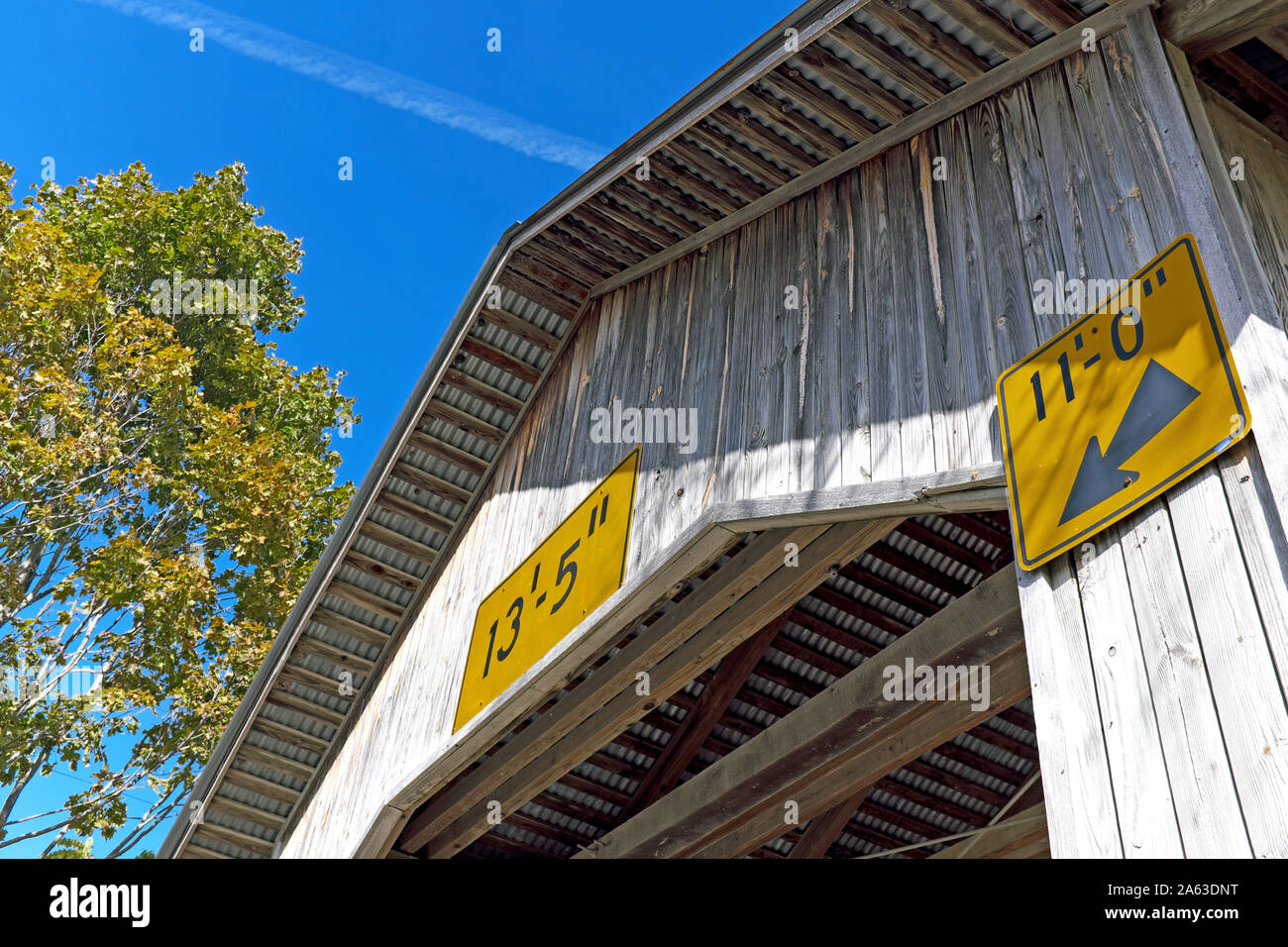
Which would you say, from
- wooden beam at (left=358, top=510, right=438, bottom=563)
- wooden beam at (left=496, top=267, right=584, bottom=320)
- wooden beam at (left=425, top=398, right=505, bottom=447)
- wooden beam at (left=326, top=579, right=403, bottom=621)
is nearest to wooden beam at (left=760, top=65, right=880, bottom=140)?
wooden beam at (left=496, top=267, right=584, bottom=320)

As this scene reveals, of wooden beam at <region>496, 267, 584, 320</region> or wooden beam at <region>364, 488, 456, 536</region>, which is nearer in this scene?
wooden beam at <region>496, 267, 584, 320</region>

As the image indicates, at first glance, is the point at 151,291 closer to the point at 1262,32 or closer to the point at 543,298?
the point at 543,298

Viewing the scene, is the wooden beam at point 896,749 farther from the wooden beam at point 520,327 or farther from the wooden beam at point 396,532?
the wooden beam at point 520,327

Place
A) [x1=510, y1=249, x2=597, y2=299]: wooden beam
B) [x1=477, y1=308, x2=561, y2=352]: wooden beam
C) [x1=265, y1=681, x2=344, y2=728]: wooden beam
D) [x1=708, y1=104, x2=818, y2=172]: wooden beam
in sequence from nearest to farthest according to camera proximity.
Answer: [x1=708, y1=104, x2=818, y2=172]: wooden beam < [x1=510, y1=249, x2=597, y2=299]: wooden beam < [x1=477, y1=308, x2=561, y2=352]: wooden beam < [x1=265, y1=681, x2=344, y2=728]: wooden beam

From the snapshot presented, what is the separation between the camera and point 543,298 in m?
8.54

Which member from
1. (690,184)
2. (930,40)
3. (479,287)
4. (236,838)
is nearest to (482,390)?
(479,287)

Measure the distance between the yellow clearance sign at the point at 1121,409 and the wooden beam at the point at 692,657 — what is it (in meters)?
1.23

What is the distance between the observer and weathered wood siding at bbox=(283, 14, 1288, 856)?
301 centimetres

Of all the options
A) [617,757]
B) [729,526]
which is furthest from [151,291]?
[729,526]

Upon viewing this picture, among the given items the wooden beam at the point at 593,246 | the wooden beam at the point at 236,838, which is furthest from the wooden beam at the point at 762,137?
the wooden beam at the point at 236,838

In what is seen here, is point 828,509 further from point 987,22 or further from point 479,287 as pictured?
point 479,287

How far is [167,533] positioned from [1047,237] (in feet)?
66.6

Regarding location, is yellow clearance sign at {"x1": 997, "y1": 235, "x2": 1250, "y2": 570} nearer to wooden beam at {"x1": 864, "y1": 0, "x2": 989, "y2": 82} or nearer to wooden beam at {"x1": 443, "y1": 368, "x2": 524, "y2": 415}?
wooden beam at {"x1": 864, "y1": 0, "x2": 989, "y2": 82}
